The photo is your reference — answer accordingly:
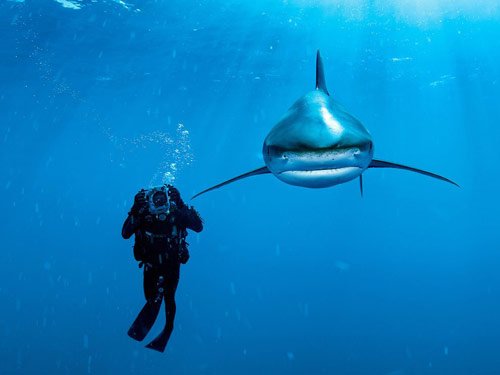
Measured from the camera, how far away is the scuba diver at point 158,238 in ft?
16.2

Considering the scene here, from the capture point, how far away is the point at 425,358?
17078 mm

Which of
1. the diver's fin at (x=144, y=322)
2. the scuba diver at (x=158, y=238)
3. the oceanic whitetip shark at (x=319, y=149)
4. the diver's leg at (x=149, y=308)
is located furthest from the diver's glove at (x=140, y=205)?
the oceanic whitetip shark at (x=319, y=149)

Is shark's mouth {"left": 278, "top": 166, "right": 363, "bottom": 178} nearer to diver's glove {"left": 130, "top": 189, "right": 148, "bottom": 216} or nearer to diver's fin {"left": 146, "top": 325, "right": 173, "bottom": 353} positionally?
diver's glove {"left": 130, "top": 189, "right": 148, "bottom": 216}

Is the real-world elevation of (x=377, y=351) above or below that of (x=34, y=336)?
above

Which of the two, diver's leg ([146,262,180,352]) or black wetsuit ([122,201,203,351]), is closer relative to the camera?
black wetsuit ([122,201,203,351])

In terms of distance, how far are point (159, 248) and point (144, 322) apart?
3.45 ft

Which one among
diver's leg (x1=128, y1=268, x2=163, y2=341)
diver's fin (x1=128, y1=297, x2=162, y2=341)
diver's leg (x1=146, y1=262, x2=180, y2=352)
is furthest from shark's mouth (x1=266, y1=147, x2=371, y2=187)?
diver's fin (x1=128, y1=297, x2=162, y2=341)

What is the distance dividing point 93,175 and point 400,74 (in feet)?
216

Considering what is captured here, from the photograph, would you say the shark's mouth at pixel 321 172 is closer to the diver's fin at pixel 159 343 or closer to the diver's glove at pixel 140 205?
the diver's glove at pixel 140 205

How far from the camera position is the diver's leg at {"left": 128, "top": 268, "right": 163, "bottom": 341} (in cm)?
516

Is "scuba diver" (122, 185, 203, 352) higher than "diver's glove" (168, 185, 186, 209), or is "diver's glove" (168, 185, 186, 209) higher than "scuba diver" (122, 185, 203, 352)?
"diver's glove" (168, 185, 186, 209)

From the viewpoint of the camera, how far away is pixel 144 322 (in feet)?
17.0

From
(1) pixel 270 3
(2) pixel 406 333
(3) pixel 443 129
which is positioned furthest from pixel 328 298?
(3) pixel 443 129

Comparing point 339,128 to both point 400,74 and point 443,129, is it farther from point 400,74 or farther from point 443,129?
point 443,129
